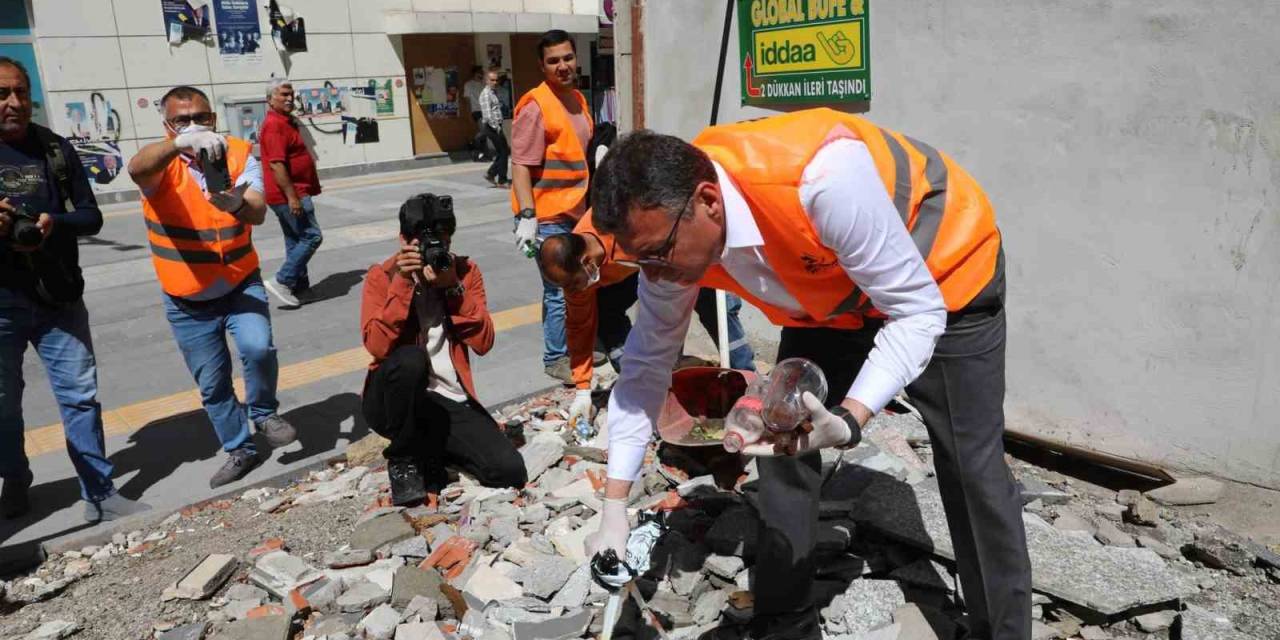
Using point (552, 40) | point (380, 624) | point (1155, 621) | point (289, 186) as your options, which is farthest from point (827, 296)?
point (289, 186)

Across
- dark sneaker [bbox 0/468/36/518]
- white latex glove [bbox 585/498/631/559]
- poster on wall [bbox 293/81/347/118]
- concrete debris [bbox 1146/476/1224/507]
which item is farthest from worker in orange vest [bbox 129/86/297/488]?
poster on wall [bbox 293/81/347/118]

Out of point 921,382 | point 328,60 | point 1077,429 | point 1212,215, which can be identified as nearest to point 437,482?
point 921,382

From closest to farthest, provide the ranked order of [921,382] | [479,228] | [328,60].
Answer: [921,382], [479,228], [328,60]

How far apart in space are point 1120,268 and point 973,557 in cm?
180

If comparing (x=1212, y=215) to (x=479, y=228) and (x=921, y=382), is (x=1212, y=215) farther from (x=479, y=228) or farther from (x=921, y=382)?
(x=479, y=228)

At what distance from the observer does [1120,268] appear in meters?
3.68

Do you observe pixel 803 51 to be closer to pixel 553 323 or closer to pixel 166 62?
pixel 553 323

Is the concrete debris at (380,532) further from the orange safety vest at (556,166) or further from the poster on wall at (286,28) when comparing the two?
the poster on wall at (286,28)

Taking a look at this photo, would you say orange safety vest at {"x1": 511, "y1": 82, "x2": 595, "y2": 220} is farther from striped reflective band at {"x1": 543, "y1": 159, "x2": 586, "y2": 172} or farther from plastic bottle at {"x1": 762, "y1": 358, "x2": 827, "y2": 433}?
plastic bottle at {"x1": 762, "y1": 358, "x2": 827, "y2": 433}

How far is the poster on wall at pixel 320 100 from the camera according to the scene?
15.6 metres

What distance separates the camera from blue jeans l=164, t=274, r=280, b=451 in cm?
435

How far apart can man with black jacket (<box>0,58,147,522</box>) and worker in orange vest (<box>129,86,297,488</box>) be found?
1.07ft

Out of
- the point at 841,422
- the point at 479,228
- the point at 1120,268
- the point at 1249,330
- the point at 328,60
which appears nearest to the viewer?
the point at 841,422

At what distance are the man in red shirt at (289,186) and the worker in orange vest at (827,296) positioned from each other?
5.92m
